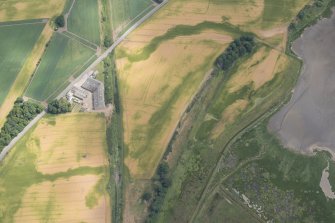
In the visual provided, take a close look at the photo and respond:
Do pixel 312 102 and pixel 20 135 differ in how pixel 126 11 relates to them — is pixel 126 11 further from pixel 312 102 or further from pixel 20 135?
pixel 312 102

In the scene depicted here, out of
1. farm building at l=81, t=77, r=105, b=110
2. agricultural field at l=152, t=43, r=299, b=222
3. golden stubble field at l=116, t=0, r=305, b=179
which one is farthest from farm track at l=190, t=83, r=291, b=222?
farm building at l=81, t=77, r=105, b=110

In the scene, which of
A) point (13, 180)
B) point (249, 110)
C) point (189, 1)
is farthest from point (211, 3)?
point (13, 180)

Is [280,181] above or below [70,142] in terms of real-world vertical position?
below

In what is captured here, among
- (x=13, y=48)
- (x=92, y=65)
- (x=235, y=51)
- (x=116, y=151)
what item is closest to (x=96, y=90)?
(x=92, y=65)

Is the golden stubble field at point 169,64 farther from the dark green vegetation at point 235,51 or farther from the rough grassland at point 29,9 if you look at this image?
the rough grassland at point 29,9

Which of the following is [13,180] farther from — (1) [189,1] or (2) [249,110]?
(1) [189,1]

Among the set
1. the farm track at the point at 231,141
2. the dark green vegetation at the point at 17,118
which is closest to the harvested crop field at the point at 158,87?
the farm track at the point at 231,141
